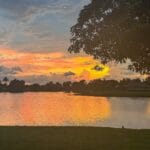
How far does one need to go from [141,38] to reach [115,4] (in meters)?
2.97

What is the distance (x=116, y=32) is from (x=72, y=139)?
5391 mm

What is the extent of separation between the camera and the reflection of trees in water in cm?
1988

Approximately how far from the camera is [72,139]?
19938 millimetres

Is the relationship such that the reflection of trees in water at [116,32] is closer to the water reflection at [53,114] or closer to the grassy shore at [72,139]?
the grassy shore at [72,139]

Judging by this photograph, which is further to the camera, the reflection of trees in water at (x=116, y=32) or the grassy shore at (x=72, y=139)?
the reflection of trees in water at (x=116, y=32)

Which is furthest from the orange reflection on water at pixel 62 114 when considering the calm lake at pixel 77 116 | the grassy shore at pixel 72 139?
the grassy shore at pixel 72 139

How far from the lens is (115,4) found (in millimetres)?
21641

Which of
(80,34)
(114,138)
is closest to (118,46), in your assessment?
(80,34)

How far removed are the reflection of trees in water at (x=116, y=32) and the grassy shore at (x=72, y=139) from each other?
3.84 m

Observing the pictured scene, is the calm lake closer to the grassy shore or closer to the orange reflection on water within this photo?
the orange reflection on water

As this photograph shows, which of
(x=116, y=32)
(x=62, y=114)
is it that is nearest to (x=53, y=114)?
(x=62, y=114)

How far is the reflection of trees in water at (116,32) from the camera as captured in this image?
19875 mm

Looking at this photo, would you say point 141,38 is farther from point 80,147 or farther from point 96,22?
point 80,147

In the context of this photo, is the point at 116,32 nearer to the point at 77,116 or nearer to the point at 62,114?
the point at 77,116
